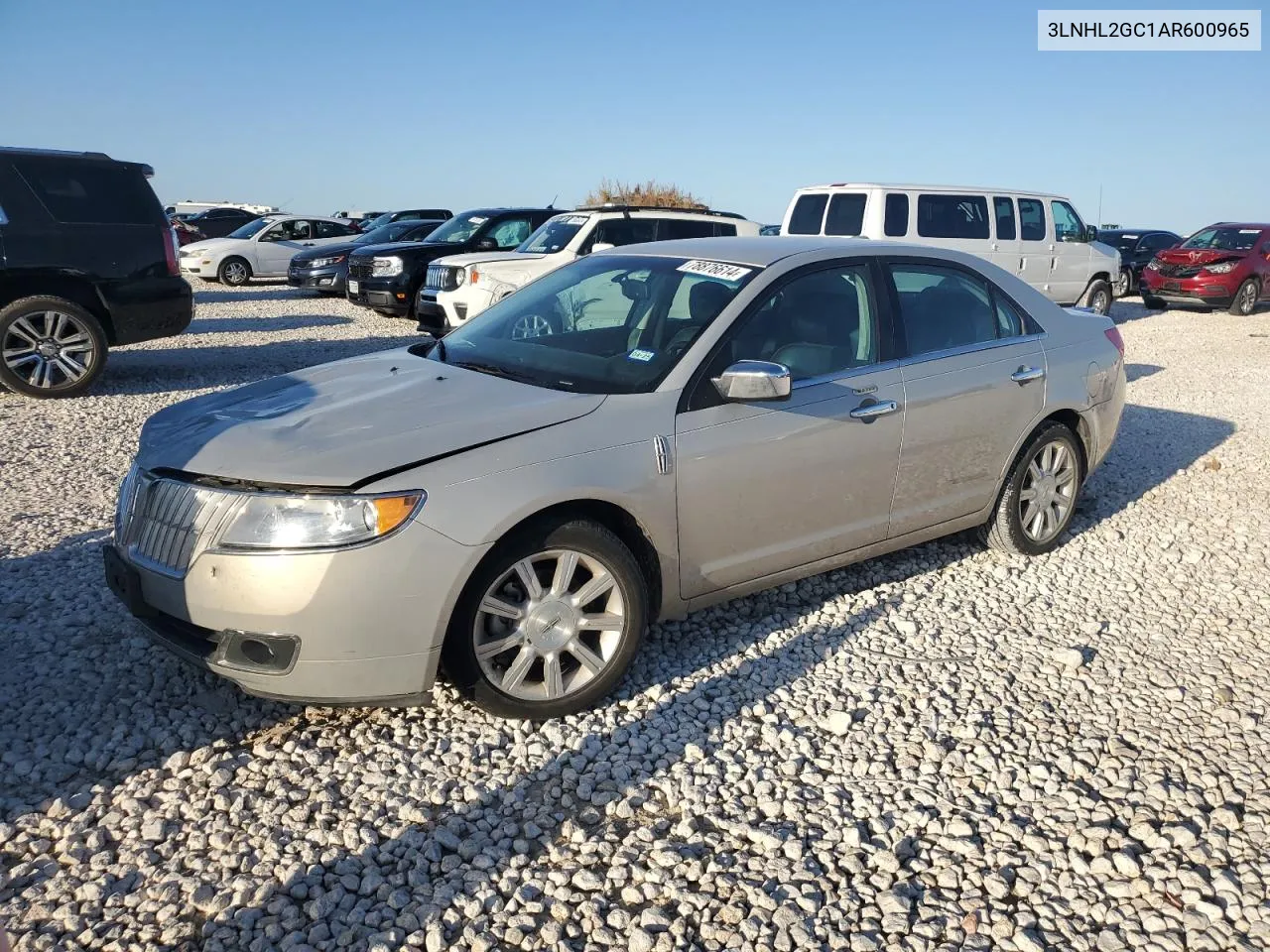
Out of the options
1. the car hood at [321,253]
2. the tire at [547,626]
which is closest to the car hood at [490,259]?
the car hood at [321,253]

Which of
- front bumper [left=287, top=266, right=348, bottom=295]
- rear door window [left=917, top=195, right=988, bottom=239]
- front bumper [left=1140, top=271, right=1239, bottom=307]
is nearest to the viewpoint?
rear door window [left=917, top=195, right=988, bottom=239]

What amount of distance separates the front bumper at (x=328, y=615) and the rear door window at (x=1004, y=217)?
12.8 meters

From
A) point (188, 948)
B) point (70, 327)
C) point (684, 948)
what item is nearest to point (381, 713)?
point (188, 948)

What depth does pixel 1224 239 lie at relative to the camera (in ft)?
64.5

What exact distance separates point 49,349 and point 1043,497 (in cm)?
817

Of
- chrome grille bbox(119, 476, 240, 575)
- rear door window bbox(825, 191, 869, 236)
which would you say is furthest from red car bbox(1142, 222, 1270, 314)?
chrome grille bbox(119, 476, 240, 575)

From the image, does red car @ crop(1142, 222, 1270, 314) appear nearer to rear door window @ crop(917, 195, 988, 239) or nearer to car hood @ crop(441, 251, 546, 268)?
rear door window @ crop(917, 195, 988, 239)

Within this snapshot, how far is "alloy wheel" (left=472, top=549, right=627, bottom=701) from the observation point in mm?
3443

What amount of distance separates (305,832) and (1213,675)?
3.51 meters

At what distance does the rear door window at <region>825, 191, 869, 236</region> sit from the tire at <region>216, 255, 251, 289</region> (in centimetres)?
1336

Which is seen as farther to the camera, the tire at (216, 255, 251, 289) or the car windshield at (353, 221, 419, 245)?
the tire at (216, 255, 251, 289)

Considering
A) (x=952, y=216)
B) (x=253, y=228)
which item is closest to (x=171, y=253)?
A: (x=952, y=216)

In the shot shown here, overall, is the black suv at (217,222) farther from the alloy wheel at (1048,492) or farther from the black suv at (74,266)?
the alloy wheel at (1048,492)

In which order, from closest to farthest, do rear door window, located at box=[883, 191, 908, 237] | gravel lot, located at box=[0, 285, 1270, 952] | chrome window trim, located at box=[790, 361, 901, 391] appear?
gravel lot, located at box=[0, 285, 1270, 952]
chrome window trim, located at box=[790, 361, 901, 391]
rear door window, located at box=[883, 191, 908, 237]
